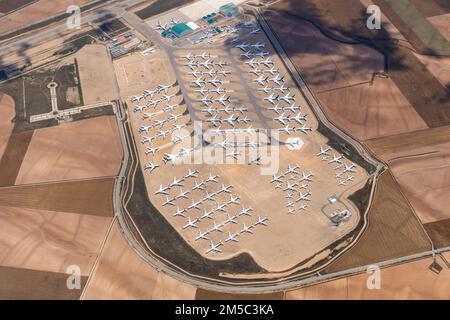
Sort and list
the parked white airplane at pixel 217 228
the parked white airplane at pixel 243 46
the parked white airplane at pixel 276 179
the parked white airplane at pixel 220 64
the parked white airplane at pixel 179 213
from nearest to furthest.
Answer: the parked white airplane at pixel 217 228
the parked white airplane at pixel 179 213
the parked white airplane at pixel 276 179
the parked white airplane at pixel 220 64
the parked white airplane at pixel 243 46

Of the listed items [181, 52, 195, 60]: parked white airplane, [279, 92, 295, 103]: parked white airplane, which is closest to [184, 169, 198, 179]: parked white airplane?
[279, 92, 295, 103]: parked white airplane

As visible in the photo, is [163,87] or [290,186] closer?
[290,186]

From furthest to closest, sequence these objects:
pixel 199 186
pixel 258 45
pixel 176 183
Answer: pixel 258 45 → pixel 176 183 → pixel 199 186

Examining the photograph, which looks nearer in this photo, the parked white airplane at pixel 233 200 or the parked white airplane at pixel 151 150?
the parked white airplane at pixel 233 200

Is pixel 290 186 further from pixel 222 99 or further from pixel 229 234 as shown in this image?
pixel 222 99

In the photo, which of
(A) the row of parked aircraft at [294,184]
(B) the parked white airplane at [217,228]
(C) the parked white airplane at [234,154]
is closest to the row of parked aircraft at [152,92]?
(C) the parked white airplane at [234,154]

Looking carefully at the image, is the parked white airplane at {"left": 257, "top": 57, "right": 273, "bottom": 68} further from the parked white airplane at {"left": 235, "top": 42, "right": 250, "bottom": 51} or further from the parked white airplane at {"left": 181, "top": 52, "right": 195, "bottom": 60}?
Result: the parked white airplane at {"left": 181, "top": 52, "right": 195, "bottom": 60}

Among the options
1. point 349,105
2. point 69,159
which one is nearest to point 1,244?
point 69,159

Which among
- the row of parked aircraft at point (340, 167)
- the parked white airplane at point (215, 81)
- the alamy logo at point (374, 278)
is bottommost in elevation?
the alamy logo at point (374, 278)

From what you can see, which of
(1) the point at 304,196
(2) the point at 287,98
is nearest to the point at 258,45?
(2) the point at 287,98

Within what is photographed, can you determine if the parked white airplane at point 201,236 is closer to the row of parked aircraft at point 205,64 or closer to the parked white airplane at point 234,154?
the parked white airplane at point 234,154
